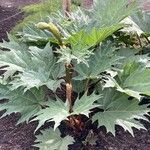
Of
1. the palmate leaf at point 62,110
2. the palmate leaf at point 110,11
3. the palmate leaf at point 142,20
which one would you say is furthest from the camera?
the palmate leaf at point 142,20

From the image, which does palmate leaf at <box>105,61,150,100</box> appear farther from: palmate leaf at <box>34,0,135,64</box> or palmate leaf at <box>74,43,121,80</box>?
palmate leaf at <box>34,0,135,64</box>

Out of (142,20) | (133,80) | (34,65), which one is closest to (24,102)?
(34,65)

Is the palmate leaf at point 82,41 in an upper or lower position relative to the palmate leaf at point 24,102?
upper

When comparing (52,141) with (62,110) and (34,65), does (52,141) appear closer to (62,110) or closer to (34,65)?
(62,110)

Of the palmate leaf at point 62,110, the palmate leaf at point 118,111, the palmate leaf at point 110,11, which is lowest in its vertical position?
the palmate leaf at point 118,111

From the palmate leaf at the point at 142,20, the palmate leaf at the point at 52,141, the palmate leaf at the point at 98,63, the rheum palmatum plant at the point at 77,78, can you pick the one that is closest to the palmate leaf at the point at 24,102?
the rheum palmatum plant at the point at 77,78

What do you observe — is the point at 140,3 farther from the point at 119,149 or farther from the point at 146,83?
the point at 119,149

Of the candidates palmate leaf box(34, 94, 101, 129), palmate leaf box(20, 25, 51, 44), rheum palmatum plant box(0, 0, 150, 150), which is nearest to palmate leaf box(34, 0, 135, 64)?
rheum palmatum plant box(0, 0, 150, 150)

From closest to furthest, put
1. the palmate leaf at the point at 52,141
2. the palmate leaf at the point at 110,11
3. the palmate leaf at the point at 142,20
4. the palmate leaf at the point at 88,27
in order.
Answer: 1. the palmate leaf at the point at 88,27
2. the palmate leaf at the point at 52,141
3. the palmate leaf at the point at 110,11
4. the palmate leaf at the point at 142,20

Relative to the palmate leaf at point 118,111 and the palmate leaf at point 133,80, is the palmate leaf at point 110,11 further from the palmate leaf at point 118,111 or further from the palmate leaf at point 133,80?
the palmate leaf at point 118,111
